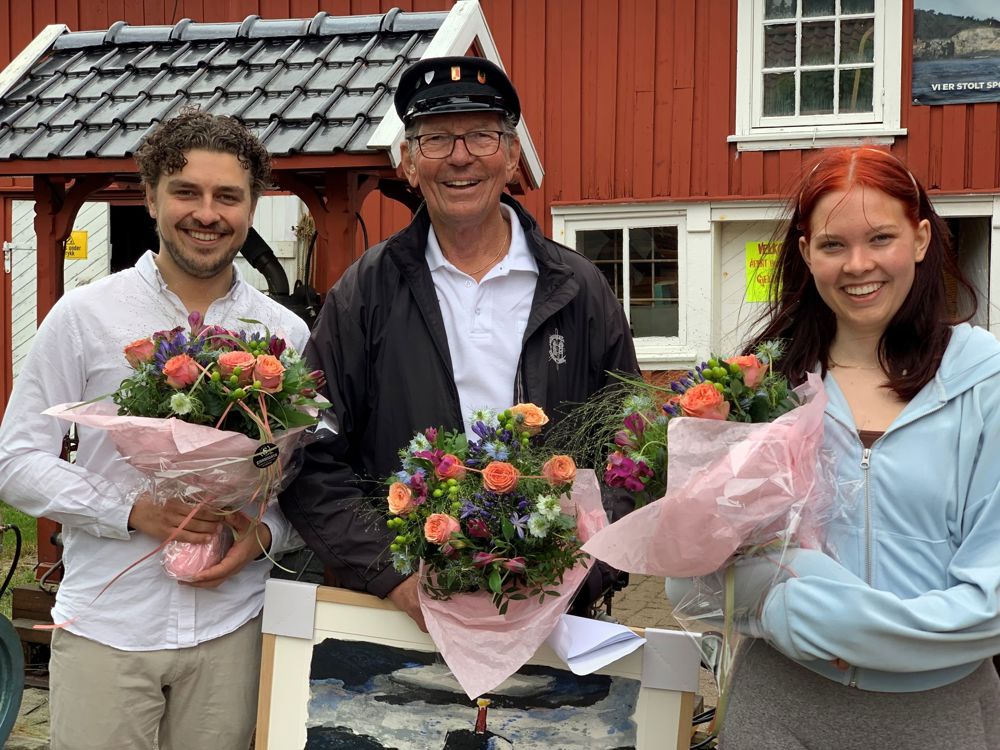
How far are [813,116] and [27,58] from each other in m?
6.41

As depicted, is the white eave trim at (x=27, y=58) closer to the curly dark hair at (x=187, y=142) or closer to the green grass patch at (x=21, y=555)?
the green grass patch at (x=21, y=555)

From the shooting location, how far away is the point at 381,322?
266 cm

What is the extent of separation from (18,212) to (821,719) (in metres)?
10.7

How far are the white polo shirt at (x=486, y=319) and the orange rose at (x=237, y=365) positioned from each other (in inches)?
23.6

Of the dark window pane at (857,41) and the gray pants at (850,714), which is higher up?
the dark window pane at (857,41)

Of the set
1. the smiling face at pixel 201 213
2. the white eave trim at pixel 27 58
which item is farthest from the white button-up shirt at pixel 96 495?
the white eave trim at pixel 27 58

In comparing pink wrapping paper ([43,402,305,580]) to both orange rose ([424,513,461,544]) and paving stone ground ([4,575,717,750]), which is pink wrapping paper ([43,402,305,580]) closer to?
orange rose ([424,513,461,544])

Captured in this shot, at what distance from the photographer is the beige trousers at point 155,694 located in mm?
2500

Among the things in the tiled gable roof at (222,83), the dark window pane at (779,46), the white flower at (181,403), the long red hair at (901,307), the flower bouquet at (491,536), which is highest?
the dark window pane at (779,46)

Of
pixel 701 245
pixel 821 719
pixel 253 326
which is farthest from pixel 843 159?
pixel 701 245

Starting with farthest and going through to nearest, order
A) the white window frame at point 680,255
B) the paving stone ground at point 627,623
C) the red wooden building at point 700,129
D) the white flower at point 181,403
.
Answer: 1. the white window frame at point 680,255
2. the red wooden building at point 700,129
3. the paving stone ground at point 627,623
4. the white flower at point 181,403

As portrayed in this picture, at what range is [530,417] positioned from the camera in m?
2.16

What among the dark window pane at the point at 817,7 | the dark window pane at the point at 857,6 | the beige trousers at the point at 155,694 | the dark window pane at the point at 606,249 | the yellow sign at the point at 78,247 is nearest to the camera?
the beige trousers at the point at 155,694

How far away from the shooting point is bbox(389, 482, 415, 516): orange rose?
2.10 meters
